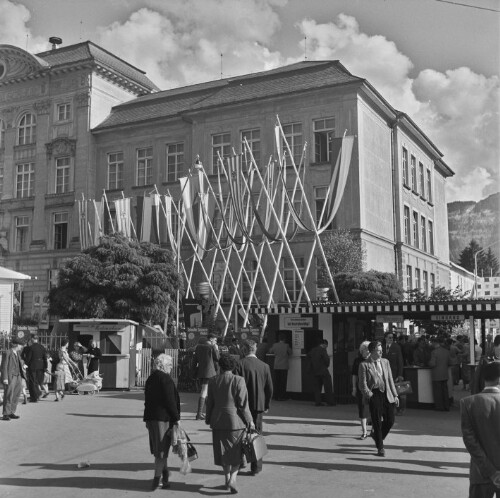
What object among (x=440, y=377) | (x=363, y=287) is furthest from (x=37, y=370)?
(x=363, y=287)

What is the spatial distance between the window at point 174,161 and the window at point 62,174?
7861mm

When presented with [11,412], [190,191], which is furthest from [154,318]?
[11,412]

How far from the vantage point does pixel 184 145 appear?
46.7m

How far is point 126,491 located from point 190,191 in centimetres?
2462

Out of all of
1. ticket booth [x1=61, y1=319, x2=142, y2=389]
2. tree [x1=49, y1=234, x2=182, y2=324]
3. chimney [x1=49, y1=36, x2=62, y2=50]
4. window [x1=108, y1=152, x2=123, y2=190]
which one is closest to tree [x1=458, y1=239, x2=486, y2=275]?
window [x1=108, y1=152, x2=123, y2=190]

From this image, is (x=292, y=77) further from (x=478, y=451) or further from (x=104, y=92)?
(x=478, y=451)

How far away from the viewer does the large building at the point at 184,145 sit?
4122 cm

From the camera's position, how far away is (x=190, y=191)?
32.0 m

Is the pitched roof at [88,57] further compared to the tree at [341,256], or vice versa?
the pitched roof at [88,57]

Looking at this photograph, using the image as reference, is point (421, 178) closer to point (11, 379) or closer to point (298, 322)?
point (298, 322)

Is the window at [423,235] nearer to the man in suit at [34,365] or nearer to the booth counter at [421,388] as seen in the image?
the booth counter at [421,388]

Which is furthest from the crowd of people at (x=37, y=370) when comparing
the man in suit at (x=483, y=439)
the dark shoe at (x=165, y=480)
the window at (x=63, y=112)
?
the window at (x=63, y=112)

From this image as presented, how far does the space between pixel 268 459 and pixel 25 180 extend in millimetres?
45728

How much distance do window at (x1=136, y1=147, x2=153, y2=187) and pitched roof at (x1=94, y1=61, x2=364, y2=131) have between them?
225 centimetres
